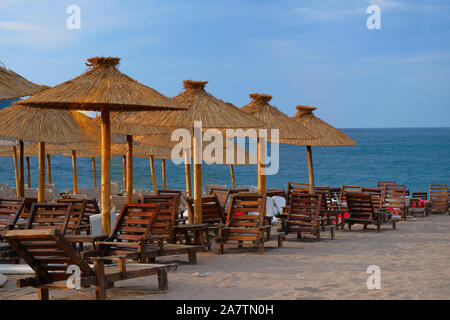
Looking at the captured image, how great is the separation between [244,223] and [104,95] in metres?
2.61

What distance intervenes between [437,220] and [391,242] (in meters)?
5.47

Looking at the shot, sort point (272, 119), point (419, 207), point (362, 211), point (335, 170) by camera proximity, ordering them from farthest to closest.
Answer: point (335, 170), point (419, 207), point (362, 211), point (272, 119)

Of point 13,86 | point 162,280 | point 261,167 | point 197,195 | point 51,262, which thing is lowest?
point 162,280

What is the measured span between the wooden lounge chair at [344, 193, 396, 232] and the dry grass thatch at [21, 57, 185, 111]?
17.3 feet

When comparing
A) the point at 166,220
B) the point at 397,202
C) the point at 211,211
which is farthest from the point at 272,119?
the point at 397,202

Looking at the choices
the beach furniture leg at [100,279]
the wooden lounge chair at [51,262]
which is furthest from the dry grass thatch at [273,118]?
the beach furniture leg at [100,279]

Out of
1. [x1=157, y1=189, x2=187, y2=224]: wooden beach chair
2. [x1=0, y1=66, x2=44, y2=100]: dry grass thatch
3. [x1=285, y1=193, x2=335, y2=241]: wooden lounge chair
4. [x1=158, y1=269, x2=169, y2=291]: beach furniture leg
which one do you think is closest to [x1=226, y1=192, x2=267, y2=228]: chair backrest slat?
[x1=157, y1=189, x2=187, y2=224]: wooden beach chair

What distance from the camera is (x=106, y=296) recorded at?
17.6 ft

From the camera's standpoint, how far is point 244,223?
27.6ft

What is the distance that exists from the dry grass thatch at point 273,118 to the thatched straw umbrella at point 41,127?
2.79 meters

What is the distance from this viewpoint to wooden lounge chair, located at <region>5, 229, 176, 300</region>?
4469 mm

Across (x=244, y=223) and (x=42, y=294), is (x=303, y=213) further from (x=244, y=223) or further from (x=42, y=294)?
(x=42, y=294)

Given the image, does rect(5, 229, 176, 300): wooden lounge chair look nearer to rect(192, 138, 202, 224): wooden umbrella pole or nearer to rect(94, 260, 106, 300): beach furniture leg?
rect(94, 260, 106, 300): beach furniture leg
